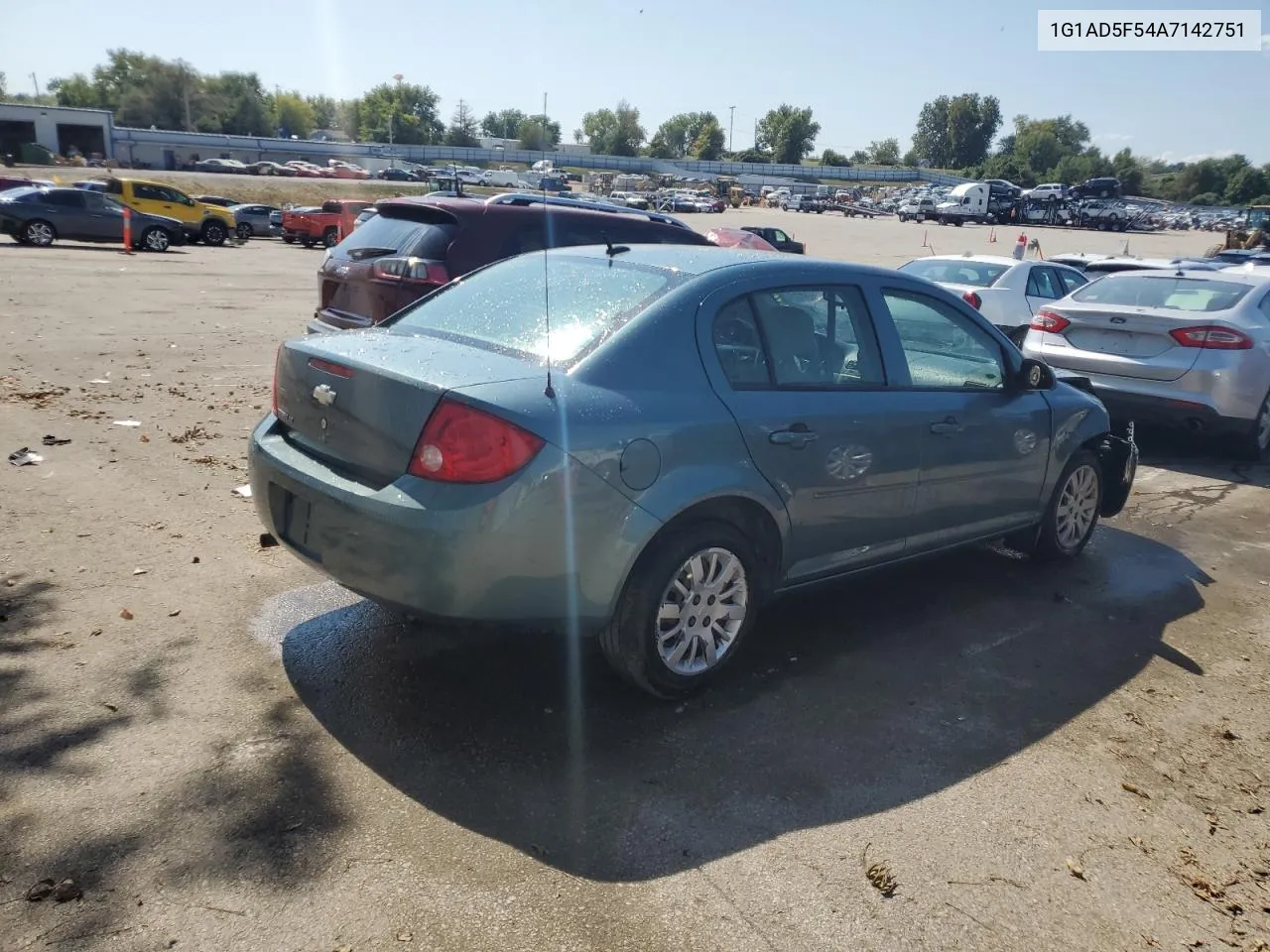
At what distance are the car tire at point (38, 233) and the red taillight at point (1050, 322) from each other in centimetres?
2351

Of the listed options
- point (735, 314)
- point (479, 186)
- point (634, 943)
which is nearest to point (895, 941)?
point (634, 943)

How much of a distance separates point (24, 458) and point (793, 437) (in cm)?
530

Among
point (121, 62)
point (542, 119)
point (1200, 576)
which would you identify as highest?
point (121, 62)

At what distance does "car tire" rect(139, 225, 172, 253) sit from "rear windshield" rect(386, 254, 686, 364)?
77.8ft

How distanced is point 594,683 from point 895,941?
5.55 feet

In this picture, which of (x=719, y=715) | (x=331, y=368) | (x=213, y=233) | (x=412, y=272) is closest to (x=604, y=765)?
(x=719, y=715)

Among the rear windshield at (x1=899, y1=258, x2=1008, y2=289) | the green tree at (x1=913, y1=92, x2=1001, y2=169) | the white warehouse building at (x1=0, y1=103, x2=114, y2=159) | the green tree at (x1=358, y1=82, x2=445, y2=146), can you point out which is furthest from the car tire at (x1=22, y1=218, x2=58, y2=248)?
the green tree at (x1=913, y1=92, x2=1001, y2=169)

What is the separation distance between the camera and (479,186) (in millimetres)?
63438

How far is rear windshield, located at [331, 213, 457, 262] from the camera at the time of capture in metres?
7.27

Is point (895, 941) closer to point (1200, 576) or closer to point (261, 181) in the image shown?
point (1200, 576)

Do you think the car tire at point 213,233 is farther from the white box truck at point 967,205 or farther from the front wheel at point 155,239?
the white box truck at point 967,205

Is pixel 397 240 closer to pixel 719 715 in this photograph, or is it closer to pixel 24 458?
pixel 24 458

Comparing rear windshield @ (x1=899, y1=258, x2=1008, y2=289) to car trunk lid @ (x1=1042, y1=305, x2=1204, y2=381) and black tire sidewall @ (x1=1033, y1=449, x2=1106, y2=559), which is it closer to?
car trunk lid @ (x1=1042, y1=305, x2=1204, y2=381)

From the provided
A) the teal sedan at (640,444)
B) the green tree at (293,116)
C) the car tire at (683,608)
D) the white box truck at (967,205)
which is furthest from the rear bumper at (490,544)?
the green tree at (293,116)
